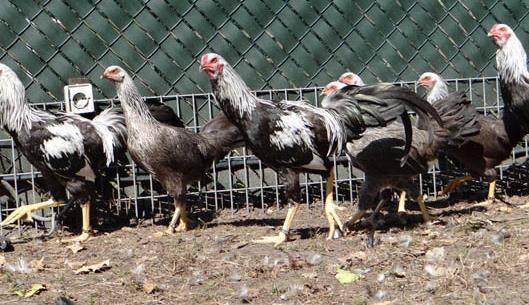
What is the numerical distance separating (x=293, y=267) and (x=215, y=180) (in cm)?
255

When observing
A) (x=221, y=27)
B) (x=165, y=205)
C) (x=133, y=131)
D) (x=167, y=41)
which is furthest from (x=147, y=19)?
(x=165, y=205)

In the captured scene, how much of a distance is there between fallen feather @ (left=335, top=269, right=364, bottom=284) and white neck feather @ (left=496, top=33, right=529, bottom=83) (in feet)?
11.1

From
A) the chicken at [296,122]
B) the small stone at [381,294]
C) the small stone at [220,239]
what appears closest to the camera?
the small stone at [381,294]

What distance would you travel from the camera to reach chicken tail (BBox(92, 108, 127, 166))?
6410mm

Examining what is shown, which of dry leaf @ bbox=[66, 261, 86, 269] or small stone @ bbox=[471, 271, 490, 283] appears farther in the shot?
dry leaf @ bbox=[66, 261, 86, 269]

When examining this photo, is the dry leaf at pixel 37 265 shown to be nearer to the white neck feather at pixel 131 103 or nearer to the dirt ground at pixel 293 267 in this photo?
the dirt ground at pixel 293 267

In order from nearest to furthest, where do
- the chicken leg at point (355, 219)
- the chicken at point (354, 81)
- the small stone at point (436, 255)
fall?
the small stone at point (436, 255), the chicken leg at point (355, 219), the chicken at point (354, 81)

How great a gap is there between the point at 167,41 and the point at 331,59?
1.68 metres

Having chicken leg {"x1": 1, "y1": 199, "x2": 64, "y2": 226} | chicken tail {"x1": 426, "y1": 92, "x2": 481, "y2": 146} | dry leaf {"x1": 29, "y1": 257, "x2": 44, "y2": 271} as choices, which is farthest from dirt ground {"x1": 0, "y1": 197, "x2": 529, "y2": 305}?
chicken tail {"x1": 426, "y1": 92, "x2": 481, "y2": 146}

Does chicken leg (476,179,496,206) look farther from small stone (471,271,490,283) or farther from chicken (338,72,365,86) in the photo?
small stone (471,271,490,283)

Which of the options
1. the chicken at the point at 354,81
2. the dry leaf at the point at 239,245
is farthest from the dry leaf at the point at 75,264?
the chicken at the point at 354,81

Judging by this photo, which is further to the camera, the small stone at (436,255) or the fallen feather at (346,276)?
the small stone at (436,255)

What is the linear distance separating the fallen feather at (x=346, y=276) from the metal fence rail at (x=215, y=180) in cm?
274

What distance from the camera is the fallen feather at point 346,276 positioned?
14.7 feet
